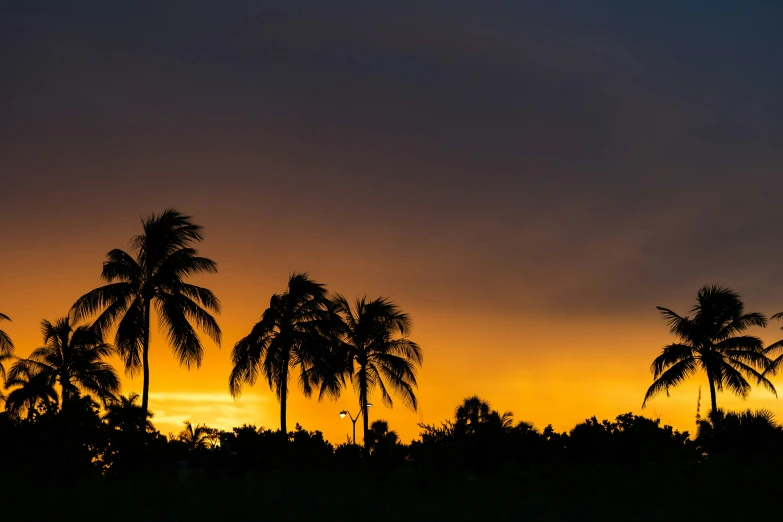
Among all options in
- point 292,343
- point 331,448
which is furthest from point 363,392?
point 331,448

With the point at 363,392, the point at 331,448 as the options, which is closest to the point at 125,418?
the point at 331,448

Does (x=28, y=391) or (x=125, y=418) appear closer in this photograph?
(x=125, y=418)

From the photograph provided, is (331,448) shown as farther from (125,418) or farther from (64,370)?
(64,370)

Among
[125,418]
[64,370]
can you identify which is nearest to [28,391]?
[64,370]

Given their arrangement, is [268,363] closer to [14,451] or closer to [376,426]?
[376,426]

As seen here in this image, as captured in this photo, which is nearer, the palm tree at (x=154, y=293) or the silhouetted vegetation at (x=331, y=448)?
the silhouetted vegetation at (x=331, y=448)

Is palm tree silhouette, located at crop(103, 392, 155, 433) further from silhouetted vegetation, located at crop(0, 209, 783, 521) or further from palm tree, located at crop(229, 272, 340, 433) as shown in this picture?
palm tree, located at crop(229, 272, 340, 433)

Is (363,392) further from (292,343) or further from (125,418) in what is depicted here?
(125,418)

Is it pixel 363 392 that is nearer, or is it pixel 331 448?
pixel 331 448

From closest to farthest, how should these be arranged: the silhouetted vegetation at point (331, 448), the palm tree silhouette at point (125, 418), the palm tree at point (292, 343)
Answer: the silhouetted vegetation at point (331, 448) → the palm tree silhouette at point (125, 418) → the palm tree at point (292, 343)

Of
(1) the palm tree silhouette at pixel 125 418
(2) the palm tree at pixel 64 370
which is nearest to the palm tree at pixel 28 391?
(2) the palm tree at pixel 64 370

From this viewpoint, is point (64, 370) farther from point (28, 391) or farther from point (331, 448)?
point (331, 448)

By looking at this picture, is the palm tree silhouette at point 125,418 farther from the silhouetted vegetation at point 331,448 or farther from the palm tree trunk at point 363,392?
the palm tree trunk at point 363,392

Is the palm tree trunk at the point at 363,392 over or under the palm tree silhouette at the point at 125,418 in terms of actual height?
over
